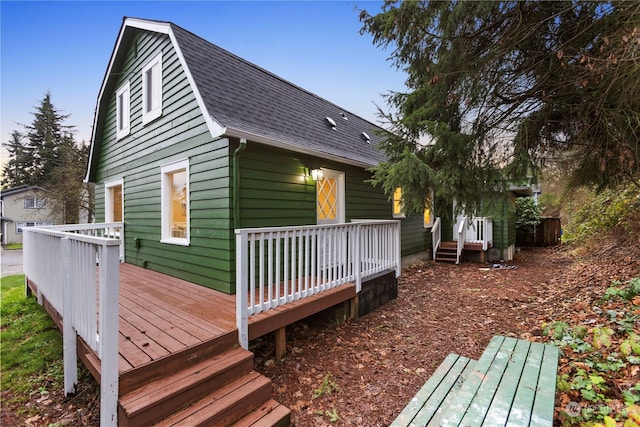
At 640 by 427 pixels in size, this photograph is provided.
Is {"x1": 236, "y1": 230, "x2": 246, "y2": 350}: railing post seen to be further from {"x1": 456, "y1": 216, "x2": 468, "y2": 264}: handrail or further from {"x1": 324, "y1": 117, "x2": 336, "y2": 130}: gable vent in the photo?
{"x1": 456, "y1": 216, "x2": 468, "y2": 264}: handrail

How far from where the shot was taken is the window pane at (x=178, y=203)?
541cm

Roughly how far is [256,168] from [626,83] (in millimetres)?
4712

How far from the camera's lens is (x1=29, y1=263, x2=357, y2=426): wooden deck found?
2113 mm

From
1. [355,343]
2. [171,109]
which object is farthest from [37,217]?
[355,343]

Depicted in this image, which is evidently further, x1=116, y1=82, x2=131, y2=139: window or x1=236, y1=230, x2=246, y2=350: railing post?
x1=116, y1=82, x2=131, y2=139: window

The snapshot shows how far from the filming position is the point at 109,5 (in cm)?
675

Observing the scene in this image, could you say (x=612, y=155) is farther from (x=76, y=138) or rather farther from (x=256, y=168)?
(x=76, y=138)

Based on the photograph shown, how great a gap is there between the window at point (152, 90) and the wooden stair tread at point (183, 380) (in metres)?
5.12

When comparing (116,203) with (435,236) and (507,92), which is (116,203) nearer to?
(507,92)

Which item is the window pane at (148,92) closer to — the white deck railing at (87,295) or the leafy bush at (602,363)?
the white deck railing at (87,295)

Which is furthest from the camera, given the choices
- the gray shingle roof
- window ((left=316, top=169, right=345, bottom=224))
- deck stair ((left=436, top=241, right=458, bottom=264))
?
deck stair ((left=436, top=241, right=458, bottom=264))

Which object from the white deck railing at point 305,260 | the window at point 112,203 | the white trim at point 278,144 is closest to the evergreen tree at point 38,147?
the window at point 112,203

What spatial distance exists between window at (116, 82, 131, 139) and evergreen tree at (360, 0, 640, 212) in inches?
238

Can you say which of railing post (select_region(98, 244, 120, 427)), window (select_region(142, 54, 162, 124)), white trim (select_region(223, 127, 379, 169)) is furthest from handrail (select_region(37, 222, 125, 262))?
railing post (select_region(98, 244, 120, 427))
